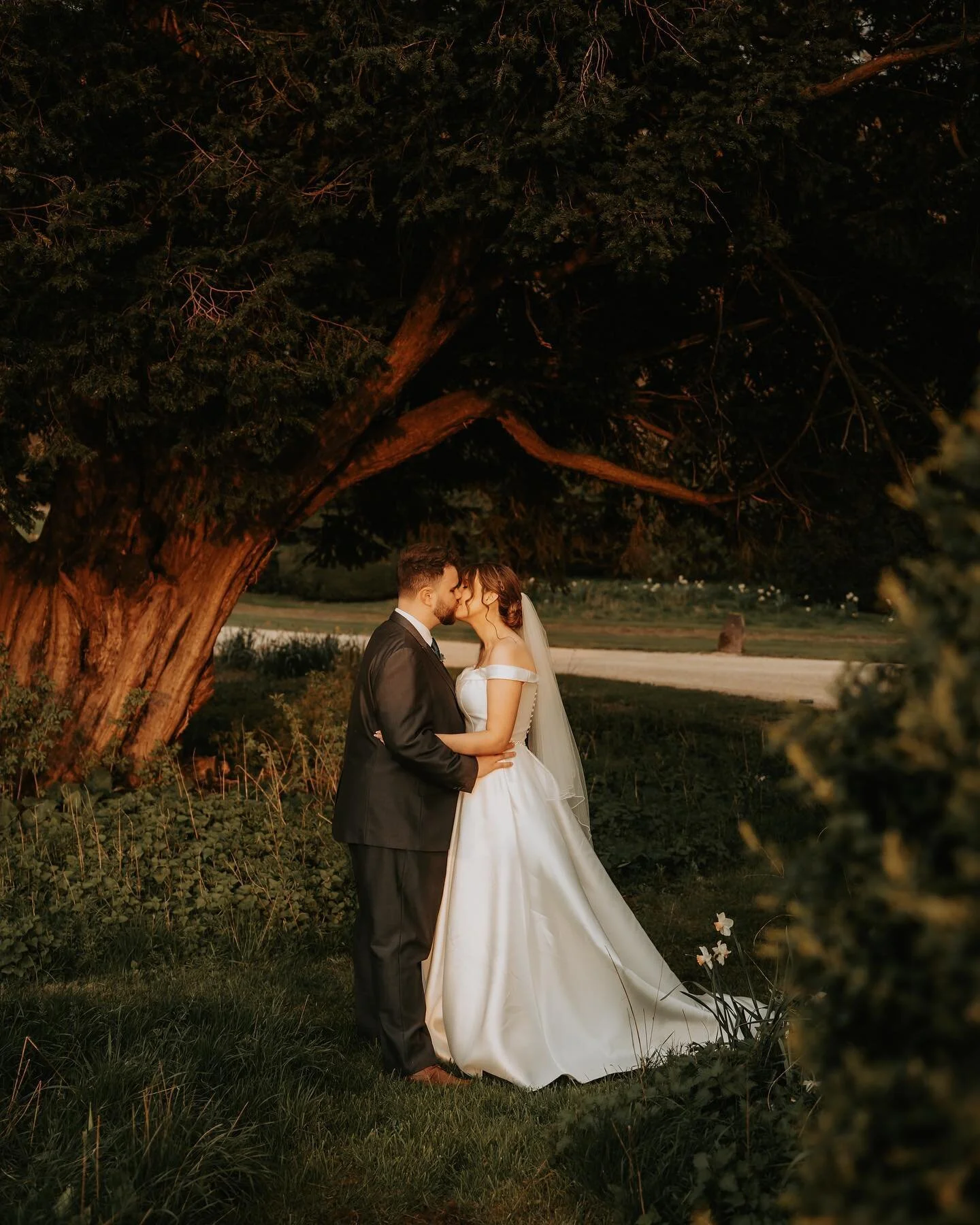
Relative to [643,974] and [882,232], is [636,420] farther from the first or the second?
[643,974]

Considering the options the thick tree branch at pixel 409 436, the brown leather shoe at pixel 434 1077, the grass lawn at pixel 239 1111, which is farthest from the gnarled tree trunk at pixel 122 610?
the brown leather shoe at pixel 434 1077

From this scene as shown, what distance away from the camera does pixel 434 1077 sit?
449 cm

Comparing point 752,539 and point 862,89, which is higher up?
point 862,89

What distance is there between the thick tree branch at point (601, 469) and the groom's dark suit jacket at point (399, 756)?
4.06 m

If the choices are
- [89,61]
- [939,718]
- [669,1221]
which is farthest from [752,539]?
[939,718]

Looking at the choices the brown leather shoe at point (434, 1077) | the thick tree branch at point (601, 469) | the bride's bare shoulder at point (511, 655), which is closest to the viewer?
the brown leather shoe at point (434, 1077)

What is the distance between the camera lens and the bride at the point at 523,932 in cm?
470

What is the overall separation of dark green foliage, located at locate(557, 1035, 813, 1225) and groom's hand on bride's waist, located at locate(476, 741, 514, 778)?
4.78 ft

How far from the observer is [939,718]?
4.88ft

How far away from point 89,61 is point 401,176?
62.7 inches

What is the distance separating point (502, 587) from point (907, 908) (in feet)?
11.9

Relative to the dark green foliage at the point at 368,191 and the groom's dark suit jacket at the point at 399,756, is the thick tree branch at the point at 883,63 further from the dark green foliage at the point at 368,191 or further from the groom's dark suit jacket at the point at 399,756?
the groom's dark suit jacket at the point at 399,756

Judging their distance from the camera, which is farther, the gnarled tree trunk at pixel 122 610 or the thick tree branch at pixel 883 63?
the gnarled tree trunk at pixel 122 610

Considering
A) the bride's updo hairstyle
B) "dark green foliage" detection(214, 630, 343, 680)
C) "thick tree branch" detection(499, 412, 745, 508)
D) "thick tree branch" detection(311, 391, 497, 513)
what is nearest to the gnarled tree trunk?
"thick tree branch" detection(311, 391, 497, 513)
